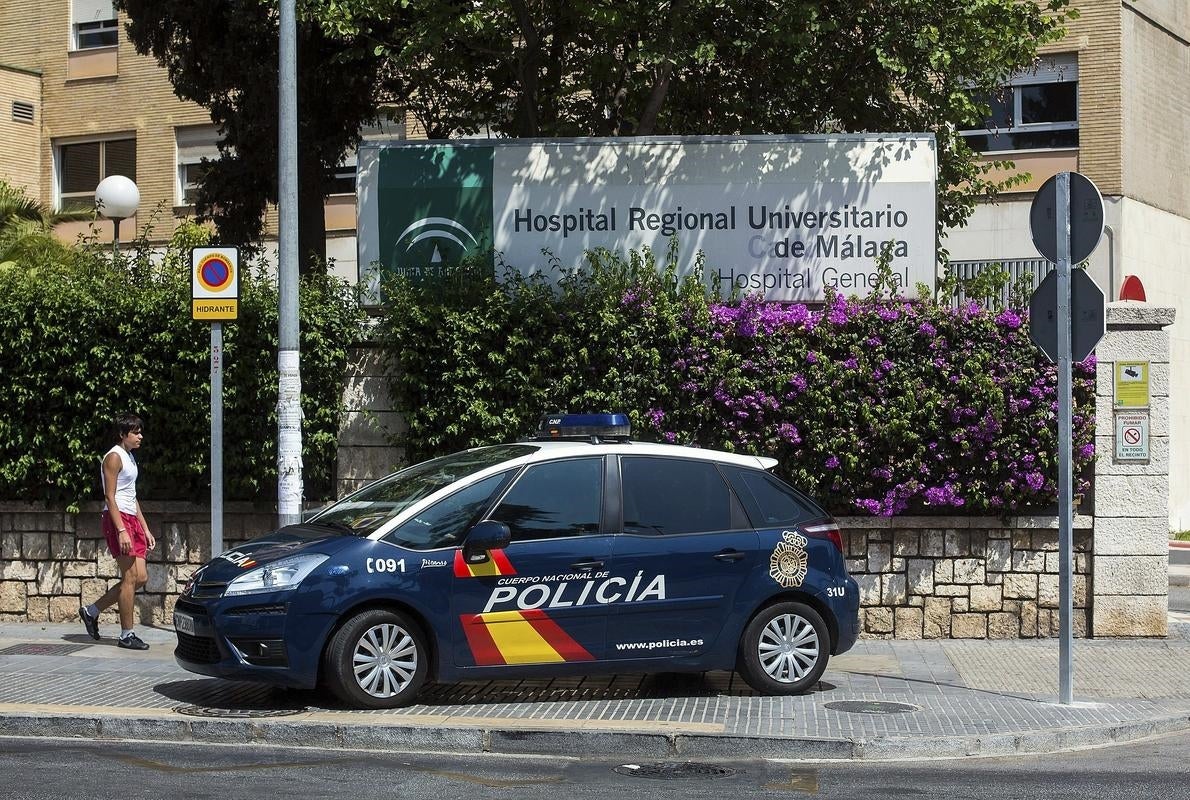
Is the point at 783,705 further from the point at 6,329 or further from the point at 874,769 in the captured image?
the point at 6,329

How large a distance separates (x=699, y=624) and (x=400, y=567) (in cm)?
189

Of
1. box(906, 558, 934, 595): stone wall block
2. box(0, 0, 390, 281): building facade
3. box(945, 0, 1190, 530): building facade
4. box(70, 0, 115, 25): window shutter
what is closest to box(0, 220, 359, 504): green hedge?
box(906, 558, 934, 595): stone wall block

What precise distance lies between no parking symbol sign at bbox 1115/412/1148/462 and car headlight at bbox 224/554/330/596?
6.66m

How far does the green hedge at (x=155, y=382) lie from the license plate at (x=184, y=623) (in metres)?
3.28

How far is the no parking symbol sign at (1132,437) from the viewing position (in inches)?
453

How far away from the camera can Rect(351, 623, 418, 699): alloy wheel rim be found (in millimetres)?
8289

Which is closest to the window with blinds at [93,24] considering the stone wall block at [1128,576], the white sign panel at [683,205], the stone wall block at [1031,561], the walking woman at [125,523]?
the white sign panel at [683,205]

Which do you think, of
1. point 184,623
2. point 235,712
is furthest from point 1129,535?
point 184,623

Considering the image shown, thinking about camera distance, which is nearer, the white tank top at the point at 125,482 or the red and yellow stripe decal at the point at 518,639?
the red and yellow stripe decal at the point at 518,639

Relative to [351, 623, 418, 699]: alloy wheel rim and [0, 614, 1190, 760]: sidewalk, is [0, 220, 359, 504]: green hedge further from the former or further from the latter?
[351, 623, 418, 699]: alloy wheel rim

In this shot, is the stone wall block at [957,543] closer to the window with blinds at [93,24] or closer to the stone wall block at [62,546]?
the stone wall block at [62,546]

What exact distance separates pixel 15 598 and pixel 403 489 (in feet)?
17.0

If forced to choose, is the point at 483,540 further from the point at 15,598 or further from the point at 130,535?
the point at 15,598

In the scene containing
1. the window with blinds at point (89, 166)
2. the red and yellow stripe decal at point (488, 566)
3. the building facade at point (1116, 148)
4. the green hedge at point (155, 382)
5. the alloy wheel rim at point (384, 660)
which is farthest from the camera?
the window with blinds at point (89, 166)
